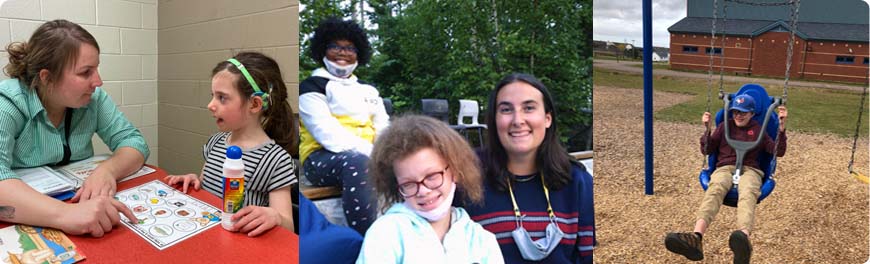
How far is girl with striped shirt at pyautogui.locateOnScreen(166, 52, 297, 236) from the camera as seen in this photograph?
4.93 feet

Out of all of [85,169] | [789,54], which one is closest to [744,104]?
[789,54]

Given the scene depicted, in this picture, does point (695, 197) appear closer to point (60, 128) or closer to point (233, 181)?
point (233, 181)

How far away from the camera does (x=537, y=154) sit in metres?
1.27

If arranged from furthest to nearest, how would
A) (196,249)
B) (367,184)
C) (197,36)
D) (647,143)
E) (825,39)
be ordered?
(647,143) < (825,39) < (197,36) < (196,249) < (367,184)

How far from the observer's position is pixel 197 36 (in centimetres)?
171

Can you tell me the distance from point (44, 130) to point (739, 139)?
2441 mm

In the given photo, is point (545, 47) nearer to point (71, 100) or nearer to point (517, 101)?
point (517, 101)

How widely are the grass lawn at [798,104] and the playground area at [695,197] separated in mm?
21

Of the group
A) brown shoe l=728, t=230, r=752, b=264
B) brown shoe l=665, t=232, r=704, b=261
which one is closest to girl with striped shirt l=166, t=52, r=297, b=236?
brown shoe l=665, t=232, r=704, b=261

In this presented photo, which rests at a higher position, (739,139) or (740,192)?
(739,139)

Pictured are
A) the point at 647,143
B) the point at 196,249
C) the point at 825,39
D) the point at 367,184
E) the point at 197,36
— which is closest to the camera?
the point at 367,184

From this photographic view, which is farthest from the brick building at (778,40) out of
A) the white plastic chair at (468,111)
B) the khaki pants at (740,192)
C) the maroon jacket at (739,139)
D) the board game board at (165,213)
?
the board game board at (165,213)

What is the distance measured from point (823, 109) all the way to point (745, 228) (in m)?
0.60

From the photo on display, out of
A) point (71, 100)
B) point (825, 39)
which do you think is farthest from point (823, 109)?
point (71, 100)
